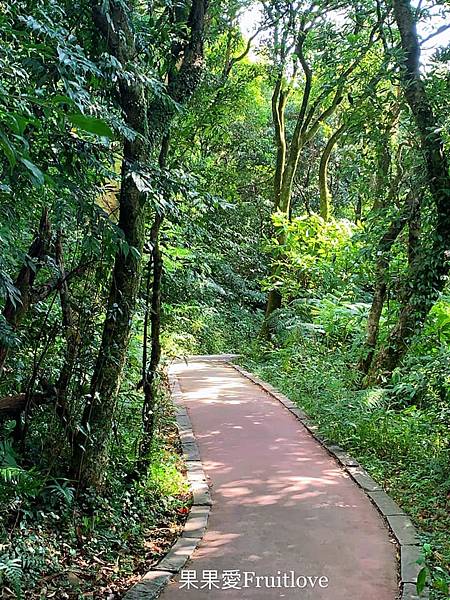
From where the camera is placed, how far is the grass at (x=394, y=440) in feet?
16.6

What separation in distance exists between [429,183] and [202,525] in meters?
5.11

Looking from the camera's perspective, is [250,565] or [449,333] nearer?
[250,565]

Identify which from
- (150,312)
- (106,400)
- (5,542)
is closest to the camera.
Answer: (5,542)

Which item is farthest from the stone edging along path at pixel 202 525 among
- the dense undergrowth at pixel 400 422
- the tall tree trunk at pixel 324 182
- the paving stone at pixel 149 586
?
the tall tree trunk at pixel 324 182

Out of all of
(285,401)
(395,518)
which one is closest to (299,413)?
(285,401)

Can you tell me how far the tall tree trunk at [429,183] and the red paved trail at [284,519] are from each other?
237 cm

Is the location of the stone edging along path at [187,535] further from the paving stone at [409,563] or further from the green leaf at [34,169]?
the green leaf at [34,169]

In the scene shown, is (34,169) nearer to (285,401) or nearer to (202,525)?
(202,525)

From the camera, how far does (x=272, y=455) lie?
7000 millimetres

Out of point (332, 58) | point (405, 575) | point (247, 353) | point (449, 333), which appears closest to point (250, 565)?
point (405, 575)

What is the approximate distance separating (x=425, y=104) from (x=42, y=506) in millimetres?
6377

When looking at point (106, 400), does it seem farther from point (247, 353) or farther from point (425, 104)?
point (247, 353)

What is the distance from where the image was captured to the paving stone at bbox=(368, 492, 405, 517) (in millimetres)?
5366

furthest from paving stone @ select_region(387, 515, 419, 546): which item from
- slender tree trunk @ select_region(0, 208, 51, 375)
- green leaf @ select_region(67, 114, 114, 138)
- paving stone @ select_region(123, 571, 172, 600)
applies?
green leaf @ select_region(67, 114, 114, 138)
